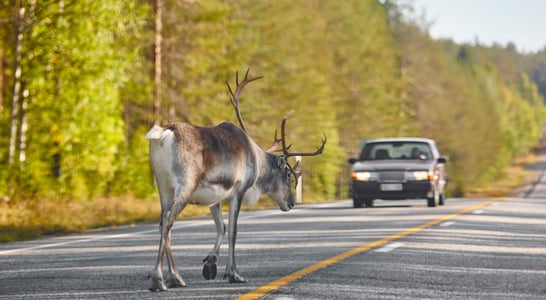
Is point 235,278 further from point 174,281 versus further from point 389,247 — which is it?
point 389,247

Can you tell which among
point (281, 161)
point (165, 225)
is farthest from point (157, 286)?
point (281, 161)

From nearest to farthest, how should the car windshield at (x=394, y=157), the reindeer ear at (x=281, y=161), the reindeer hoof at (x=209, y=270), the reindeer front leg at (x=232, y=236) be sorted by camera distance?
the reindeer front leg at (x=232, y=236)
the reindeer hoof at (x=209, y=270)
the reindeer ear at (x=281, y=161)
the car windshield at (x=394, y=157)

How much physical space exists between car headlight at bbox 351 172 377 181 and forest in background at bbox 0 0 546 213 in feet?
19.4

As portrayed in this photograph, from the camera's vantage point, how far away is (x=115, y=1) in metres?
24.8

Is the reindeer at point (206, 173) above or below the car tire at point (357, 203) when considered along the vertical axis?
above

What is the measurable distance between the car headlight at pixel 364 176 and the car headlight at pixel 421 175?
843 millimetres

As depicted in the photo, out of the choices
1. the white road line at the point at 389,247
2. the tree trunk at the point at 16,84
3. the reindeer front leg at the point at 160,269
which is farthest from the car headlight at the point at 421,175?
the reindeer front leg at the point at 160,269

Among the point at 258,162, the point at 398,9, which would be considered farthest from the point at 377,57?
the point at 258,162

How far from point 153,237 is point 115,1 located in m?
9.84

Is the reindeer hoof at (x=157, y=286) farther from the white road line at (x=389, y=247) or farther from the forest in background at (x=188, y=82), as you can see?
the forest in background at (x=188, y=82)

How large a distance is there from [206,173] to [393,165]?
16.8m

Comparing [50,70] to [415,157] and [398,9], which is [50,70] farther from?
[398,9]

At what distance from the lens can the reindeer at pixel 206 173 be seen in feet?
29.4

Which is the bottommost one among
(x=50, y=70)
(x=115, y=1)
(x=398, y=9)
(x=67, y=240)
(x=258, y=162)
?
(x=67, y=240)
